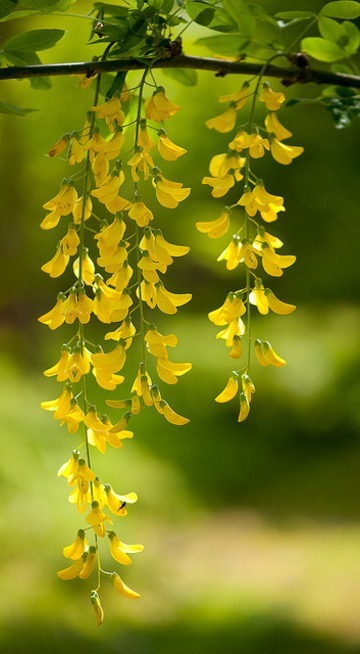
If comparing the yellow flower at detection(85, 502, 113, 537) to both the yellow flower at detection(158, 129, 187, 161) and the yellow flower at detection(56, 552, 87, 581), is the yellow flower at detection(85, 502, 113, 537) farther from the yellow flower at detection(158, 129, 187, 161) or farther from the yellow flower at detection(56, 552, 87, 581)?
the yellow flower at detection(158, 129, 187, 161)

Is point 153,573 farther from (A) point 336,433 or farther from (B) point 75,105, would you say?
(B) point 75,105

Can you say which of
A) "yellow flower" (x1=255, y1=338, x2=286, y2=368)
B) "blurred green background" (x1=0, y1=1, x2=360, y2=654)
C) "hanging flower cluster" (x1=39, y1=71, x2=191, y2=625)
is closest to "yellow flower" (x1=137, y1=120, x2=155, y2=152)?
"hanging flower cluster" (x1=39, y1=71, x2=191, y2=625)

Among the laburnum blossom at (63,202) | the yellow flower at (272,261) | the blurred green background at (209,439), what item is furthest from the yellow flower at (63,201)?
Answer: the blurred green background at (209,439)

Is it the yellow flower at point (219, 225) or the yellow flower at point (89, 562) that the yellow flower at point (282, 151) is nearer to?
the yellow flower at point (219, 225)

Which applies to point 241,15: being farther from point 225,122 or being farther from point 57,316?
point 57,316

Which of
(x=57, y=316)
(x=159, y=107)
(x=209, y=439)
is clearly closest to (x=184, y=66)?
(x=159, y=107)

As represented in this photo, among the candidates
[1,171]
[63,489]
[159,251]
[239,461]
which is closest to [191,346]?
[239,461]
